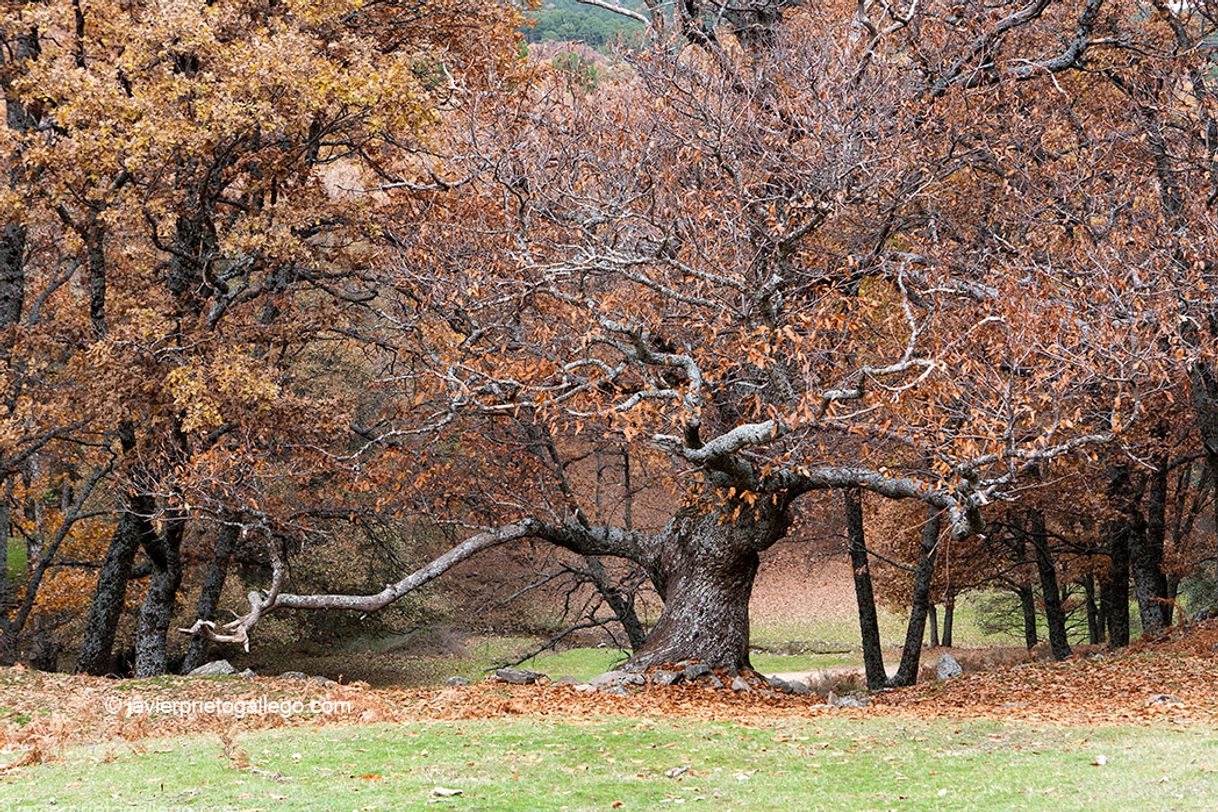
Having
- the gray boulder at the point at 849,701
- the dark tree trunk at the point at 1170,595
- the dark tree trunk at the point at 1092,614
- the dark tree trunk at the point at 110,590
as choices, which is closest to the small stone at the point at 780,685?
the gray boulder at the point at 849,701

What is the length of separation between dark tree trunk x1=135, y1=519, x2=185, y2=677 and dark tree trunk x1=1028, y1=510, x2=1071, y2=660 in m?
16.1

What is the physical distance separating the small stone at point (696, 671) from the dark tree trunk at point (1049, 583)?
9008mm

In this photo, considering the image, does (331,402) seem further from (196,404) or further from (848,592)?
(848,592)

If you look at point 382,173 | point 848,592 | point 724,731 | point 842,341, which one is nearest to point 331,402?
point 382,173

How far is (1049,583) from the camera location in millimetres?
22031

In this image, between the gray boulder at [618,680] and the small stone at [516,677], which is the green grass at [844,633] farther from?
the gray boulder at [618,680]

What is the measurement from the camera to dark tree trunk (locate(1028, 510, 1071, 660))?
21189mm

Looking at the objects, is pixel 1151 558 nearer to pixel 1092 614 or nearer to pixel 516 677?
pixel 1092 614

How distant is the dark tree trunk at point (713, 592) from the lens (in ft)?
49.9

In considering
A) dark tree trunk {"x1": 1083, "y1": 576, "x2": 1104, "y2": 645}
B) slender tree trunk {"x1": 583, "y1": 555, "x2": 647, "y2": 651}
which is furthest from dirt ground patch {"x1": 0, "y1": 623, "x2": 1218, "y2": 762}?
dark tree trunk {"x1": 1083, "y1": 576, "x2": 1104, "y2": 645}

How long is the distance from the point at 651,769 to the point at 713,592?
6.74 meters

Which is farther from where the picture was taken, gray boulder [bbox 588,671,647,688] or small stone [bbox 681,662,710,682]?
small stone [bbox 681,662,710,682]

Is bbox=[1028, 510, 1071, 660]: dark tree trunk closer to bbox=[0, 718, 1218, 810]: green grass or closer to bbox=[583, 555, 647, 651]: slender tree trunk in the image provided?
bbox=[583, 555, 647, 651]: slender tree trunk

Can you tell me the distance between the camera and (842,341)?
14.0 meters
